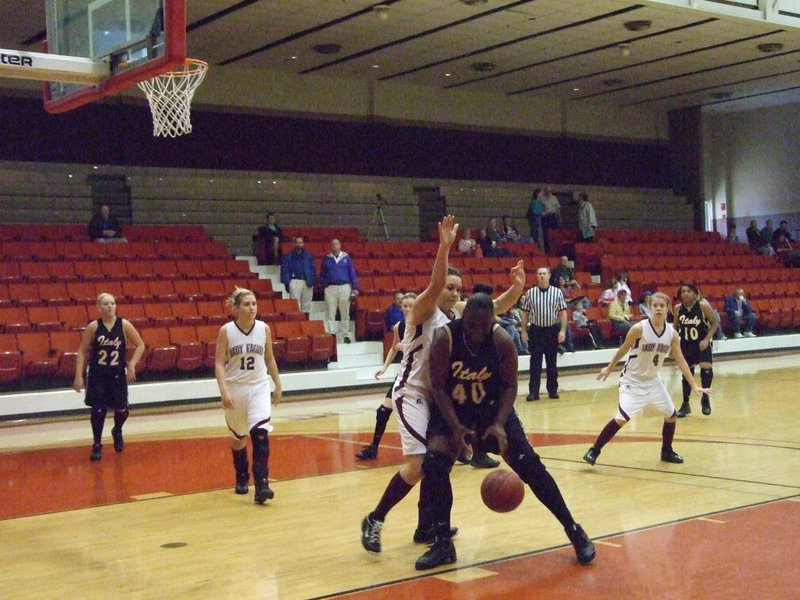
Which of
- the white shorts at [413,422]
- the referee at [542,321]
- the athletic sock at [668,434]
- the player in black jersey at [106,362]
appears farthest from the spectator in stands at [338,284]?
the white shorts at [413,422]

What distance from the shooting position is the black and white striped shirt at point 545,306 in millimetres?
13773

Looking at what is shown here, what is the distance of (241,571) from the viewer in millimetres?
5488

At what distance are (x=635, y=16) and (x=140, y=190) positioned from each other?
10416mm

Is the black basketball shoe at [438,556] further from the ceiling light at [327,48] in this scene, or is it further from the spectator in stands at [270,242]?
the ceiling light at [327,48]

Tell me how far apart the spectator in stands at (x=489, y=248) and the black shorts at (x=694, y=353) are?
398 inches

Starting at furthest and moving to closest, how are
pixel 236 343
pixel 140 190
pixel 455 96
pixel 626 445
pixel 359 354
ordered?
pixel 455 96
pixel 140 190
pixel 359 354
pixel 626 445
pixel 236 343

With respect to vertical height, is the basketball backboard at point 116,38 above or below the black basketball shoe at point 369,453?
above

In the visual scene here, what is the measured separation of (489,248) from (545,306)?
26.4 ft

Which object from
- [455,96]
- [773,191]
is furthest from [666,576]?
[773,191]

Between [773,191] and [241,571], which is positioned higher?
[773,191]

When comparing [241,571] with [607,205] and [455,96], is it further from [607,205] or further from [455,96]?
[607,205]

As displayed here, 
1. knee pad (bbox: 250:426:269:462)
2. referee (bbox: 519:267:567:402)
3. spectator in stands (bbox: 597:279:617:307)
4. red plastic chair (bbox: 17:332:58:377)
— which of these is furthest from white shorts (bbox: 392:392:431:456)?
spectator in stands (bbox: 597:279:617:307)

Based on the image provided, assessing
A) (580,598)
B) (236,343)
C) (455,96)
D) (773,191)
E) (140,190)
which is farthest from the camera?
(773,191)

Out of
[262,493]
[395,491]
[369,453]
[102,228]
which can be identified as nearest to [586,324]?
[102,228]
